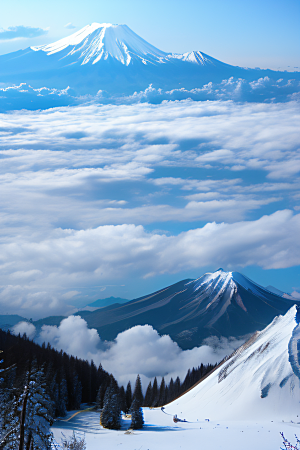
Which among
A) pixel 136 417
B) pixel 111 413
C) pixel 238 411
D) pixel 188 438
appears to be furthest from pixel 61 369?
pixel 188 438

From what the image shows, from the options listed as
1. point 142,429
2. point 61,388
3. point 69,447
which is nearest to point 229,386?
point 142,429

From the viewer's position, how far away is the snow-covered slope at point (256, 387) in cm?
8406

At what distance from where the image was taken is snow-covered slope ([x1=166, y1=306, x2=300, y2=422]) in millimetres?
84062

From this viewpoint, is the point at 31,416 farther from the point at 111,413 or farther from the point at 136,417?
the point at 111,413

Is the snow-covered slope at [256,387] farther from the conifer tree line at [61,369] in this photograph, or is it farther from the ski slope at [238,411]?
the conifer tree line at [61,369]

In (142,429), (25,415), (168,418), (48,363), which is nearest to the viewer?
(25,415)

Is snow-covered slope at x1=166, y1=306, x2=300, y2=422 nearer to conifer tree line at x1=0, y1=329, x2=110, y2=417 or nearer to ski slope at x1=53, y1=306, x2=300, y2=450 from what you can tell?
ski slope at x1=53, y1=306, x2=300, y2=450

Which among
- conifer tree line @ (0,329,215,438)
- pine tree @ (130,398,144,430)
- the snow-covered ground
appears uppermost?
conifer tree line @ (0,329,215,438)

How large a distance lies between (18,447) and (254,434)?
134 feet

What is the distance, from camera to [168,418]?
89750mm

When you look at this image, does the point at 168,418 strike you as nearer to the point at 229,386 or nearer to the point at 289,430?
the point at 229,386

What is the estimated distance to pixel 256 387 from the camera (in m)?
91.8

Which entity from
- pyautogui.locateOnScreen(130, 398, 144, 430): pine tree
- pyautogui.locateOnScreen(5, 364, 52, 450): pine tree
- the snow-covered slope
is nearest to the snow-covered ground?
pyautogui.locateOnScreen(130, 398, 144, 430): pine tree

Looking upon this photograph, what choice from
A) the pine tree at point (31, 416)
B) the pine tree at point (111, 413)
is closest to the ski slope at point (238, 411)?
the pine tree at point (111, 413)
